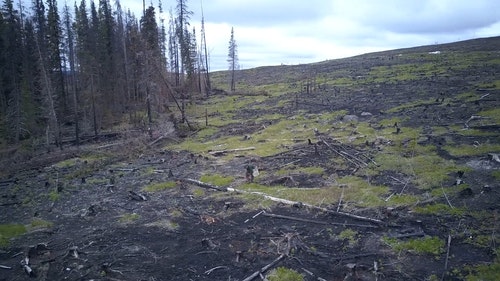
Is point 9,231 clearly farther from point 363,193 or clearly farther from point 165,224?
point 363,193

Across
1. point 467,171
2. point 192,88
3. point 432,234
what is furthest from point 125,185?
point 192,88

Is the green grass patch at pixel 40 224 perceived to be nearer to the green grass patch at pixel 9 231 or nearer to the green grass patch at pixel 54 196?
the green grass patch at pixel 9 231

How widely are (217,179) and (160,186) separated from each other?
293cm

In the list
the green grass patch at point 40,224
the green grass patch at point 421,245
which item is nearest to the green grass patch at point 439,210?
the green grass patch at point 421,245

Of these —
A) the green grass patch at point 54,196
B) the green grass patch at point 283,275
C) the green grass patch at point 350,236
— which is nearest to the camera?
the green grass patch at point 283,275

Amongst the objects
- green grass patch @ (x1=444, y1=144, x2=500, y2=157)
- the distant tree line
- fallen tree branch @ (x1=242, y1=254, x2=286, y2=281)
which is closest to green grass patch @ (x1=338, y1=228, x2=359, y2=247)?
fallen tree branch @ (x1=242, y1=254, x2=286, y2=281)

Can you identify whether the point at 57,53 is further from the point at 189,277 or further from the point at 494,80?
the point at 494,80

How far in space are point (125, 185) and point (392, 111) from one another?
20795 mm

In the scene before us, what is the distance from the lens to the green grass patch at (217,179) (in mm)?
17328

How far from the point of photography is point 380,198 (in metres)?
13.4

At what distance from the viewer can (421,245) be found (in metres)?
9.99

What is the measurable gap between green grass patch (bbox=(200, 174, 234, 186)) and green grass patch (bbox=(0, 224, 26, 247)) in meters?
8.00

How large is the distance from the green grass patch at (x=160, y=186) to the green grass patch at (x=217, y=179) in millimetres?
1548

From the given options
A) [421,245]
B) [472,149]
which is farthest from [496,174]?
[421,245]
